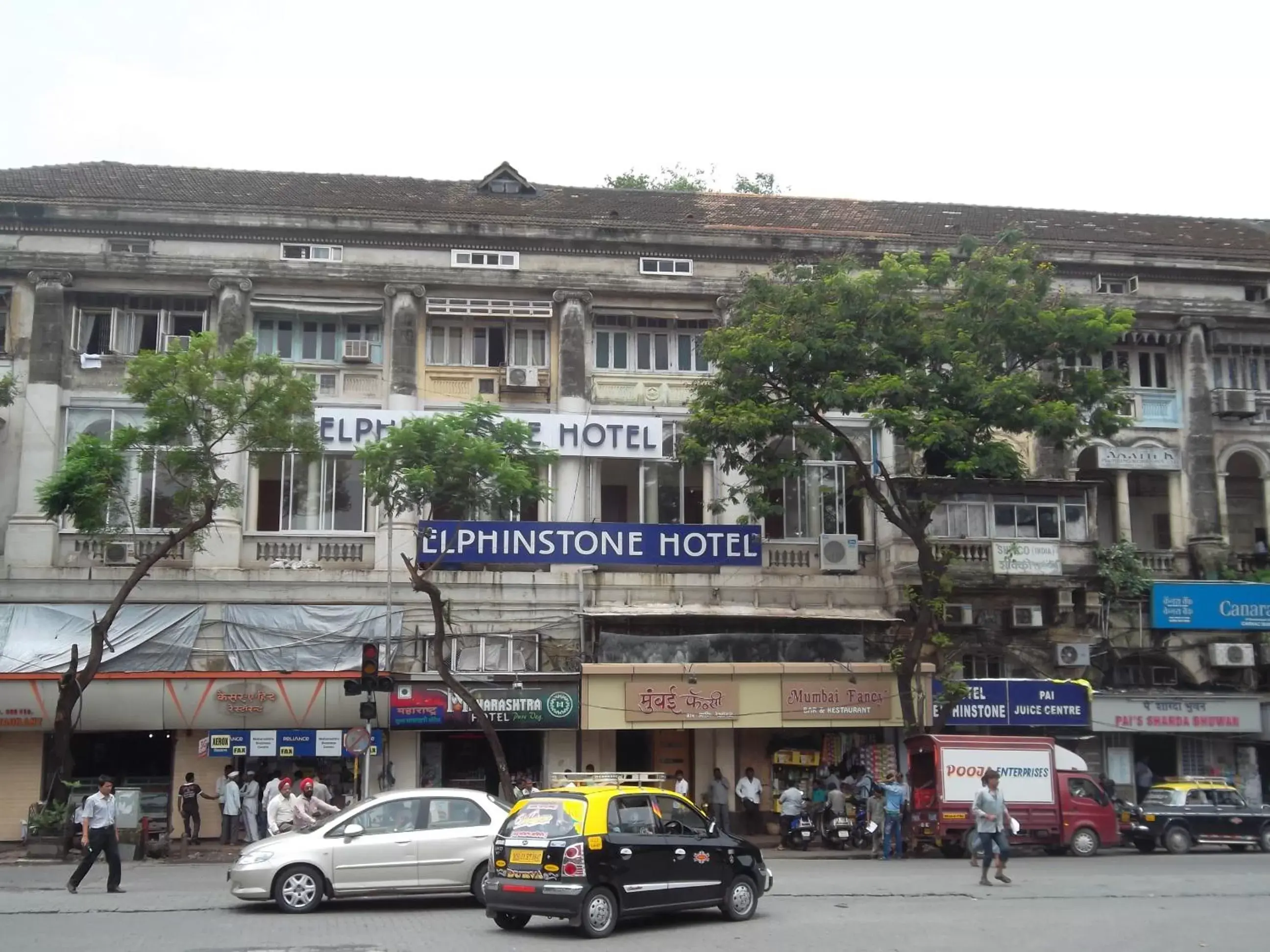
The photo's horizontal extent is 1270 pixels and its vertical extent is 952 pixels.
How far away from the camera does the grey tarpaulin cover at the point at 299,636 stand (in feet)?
86.5

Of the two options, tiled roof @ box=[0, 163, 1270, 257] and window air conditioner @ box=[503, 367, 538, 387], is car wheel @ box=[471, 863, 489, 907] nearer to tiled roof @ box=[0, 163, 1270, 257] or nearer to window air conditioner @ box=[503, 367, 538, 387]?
window air conditioner @ box=[503, 367, 538, 387]

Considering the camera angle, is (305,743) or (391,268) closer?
(305,743)

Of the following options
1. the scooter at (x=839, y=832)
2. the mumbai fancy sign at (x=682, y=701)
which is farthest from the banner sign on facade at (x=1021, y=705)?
the mumbai fancy sign at (x=682, y=701)

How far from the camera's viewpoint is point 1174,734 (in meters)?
29.0

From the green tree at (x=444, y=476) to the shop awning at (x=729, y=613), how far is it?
4.08 m

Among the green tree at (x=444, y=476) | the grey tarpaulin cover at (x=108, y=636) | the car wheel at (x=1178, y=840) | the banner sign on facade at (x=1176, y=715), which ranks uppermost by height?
the green tree at (x=444, y=476)

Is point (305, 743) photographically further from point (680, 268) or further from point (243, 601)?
point (680, 268)

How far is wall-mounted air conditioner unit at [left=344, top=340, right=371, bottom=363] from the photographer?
2855 cm

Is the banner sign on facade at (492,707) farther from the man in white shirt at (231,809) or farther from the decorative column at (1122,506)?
the decorative column at (1122,506)

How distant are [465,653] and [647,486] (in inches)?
224

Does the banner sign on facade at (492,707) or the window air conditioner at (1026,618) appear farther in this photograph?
the window air conditioner at (1026,618)

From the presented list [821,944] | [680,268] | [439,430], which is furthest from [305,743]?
[821,944]

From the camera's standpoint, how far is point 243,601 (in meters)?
26.9

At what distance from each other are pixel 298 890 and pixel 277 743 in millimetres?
11278
